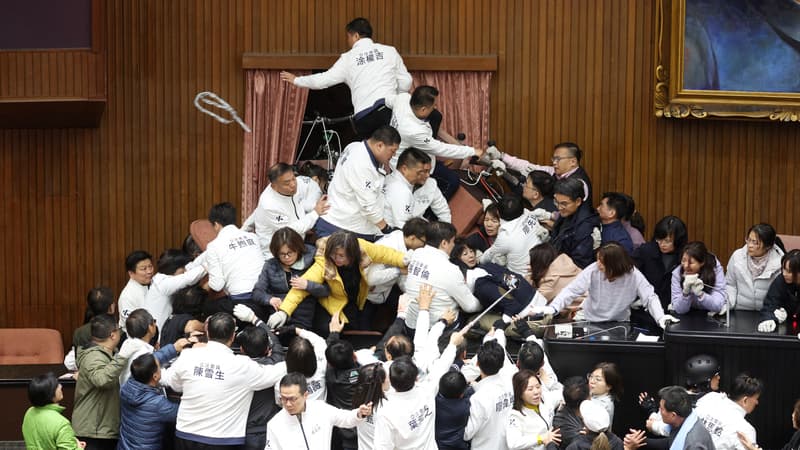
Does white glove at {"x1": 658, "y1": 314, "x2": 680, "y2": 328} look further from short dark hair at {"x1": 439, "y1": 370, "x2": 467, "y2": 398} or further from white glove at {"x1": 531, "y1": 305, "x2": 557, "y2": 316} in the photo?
short dark hair at {"x1": 439, "y1": 370, "x2": 467, "y2": 398}

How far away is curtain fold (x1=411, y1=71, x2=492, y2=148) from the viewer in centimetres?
1303

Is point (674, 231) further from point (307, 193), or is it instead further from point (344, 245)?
→ point (307, 193)

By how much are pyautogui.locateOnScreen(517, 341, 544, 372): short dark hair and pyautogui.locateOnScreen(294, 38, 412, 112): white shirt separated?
3521mm

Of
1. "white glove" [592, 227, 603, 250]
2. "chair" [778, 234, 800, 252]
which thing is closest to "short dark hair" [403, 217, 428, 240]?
"white glove" [592, 227, 603, 250]

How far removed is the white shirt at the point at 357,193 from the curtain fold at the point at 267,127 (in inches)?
73.7

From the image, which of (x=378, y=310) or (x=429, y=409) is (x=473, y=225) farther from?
(x=429, y=409)

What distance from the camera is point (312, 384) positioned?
922 cm

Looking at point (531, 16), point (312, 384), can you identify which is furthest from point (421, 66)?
point (312, 384)

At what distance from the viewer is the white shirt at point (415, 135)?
11727 mm

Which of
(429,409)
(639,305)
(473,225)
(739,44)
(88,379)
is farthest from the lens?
(739,44)

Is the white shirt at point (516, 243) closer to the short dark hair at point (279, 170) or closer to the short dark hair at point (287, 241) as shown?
the short dark hair at point (287, 241)

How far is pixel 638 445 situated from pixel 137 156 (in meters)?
6.36

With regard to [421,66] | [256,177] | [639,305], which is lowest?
[639,305]

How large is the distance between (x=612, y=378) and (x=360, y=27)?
4.53 meters
